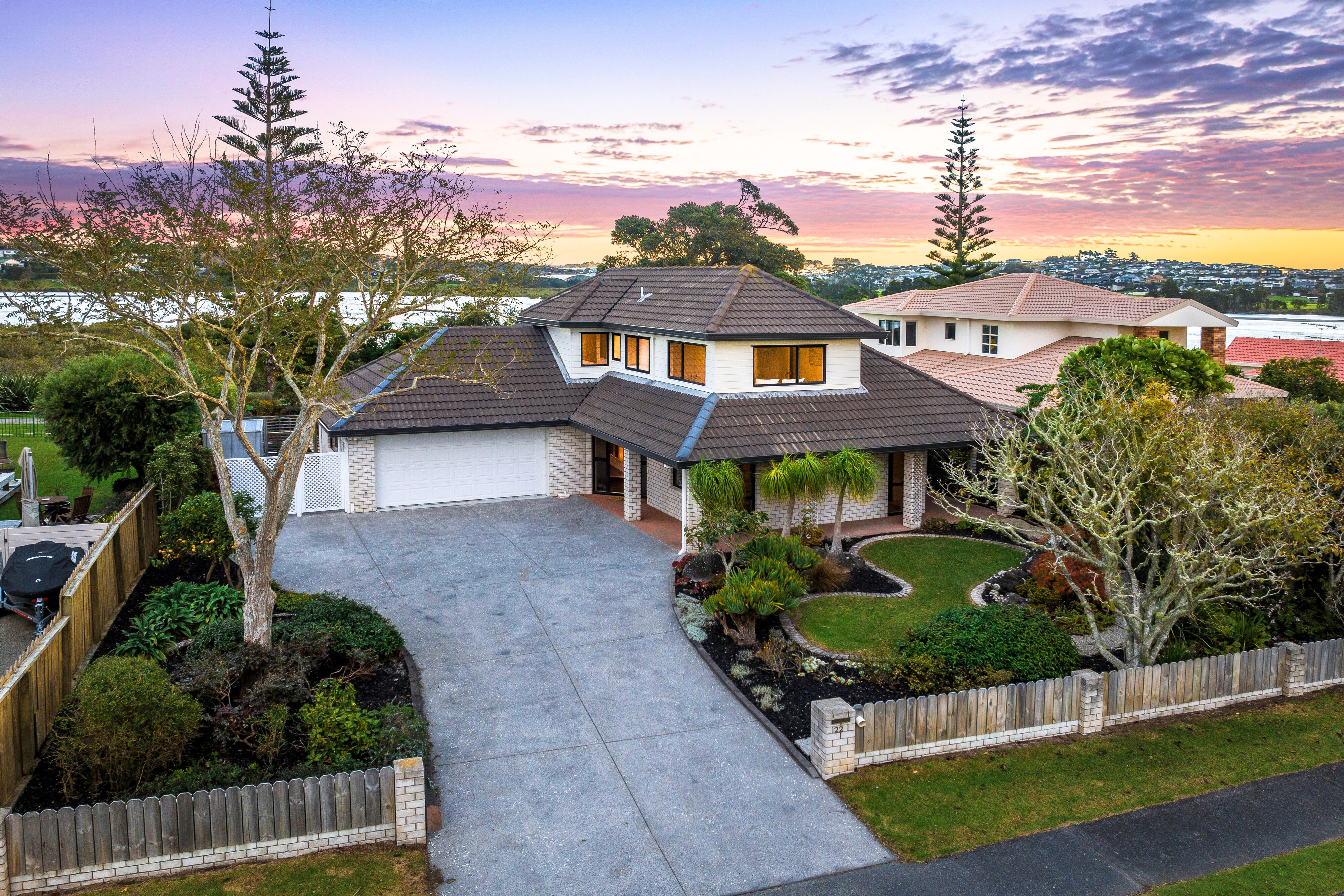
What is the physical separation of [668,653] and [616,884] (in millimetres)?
5838

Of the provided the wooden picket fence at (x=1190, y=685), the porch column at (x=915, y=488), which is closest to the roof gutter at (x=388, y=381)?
the wooden picket fence at (x=1190, y=685)

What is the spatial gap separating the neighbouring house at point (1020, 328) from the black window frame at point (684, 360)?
31.5 feet

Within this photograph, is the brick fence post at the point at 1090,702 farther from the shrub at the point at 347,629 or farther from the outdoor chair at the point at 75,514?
the outdoor chair at the point at 75,514

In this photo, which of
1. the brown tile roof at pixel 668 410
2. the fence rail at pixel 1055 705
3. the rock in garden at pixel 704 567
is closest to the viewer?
the fence rail at pixel 1055 705

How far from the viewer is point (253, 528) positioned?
59.6 ft

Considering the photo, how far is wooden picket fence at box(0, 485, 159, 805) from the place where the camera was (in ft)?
32.7

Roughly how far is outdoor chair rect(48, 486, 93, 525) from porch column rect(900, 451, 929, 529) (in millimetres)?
19189

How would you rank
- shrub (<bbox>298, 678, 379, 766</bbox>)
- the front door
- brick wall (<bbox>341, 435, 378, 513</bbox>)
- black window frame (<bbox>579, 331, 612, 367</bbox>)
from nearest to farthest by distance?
shrub (<bbox>298, 678, 379, 766</bbox>), brick wall (<bbox>341, 435, 378, 513</bbox>), the front door, black window frame (<bbox>579, 331, 612, 367</bbox>)

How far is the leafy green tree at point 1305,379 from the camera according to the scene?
3266 cm

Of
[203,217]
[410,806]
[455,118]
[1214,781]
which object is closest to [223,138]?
[455,118]

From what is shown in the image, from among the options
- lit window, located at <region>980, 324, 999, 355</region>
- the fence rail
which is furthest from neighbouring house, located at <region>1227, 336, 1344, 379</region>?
the fence rail

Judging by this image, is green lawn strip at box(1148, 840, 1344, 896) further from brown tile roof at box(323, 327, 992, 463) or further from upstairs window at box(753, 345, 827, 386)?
upstairs window at box(753, 345, 827, 386)

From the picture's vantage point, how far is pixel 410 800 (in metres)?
9.58

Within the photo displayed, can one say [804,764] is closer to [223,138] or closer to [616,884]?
[616,884]
